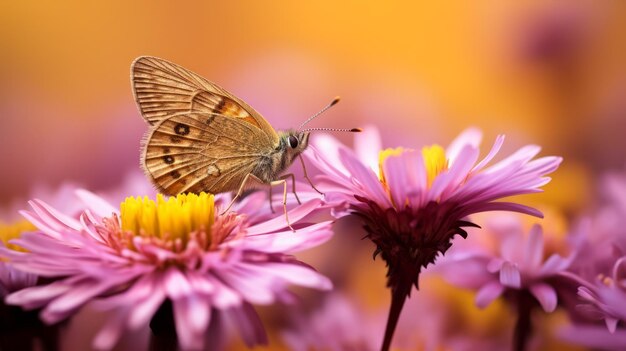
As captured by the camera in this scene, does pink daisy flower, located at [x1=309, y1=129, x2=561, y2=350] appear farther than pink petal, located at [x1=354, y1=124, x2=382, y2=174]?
No

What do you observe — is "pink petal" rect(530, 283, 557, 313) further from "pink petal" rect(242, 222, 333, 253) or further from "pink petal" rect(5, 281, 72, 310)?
"pink petal" rect(5, 281, 72, 310)

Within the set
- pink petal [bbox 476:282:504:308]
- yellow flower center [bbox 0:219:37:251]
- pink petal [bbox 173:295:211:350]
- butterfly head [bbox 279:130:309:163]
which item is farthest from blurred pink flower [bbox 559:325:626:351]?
yellow flower center [bbox 0:219:37:251]

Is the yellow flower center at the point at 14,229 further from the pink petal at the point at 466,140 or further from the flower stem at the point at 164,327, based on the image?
the pink petal at the point at 466,140

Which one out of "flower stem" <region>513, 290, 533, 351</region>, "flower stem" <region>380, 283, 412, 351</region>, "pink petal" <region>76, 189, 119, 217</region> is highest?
"pink petal" <region>76, 189, 119, 217</region>

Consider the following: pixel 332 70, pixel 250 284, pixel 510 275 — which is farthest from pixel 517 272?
pixel 332 70

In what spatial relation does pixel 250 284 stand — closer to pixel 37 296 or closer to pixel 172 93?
pixel 37 296

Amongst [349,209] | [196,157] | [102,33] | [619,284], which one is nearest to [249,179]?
[196,157]
